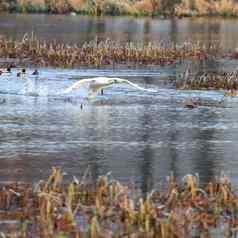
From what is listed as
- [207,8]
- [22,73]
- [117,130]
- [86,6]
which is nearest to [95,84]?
[117,130]

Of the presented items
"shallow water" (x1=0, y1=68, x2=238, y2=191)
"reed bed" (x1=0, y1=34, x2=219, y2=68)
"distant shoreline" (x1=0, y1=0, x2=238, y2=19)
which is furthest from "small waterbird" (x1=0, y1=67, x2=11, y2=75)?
"distant shoreline" (x1=0, y1=0, x2=238, y2=19)

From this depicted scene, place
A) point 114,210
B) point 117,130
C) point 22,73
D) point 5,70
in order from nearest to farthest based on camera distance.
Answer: point 114,210 → point 117,130 → point 22,73 → point 5,70

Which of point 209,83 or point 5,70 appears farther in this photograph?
point 5,70

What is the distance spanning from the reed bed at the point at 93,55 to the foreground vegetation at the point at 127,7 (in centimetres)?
3270

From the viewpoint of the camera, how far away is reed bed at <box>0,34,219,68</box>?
29469mm

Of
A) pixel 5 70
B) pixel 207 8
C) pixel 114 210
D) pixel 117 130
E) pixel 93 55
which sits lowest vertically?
pixel 207 8

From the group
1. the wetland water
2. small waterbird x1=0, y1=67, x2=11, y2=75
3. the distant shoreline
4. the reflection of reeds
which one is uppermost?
the reflection of reeds

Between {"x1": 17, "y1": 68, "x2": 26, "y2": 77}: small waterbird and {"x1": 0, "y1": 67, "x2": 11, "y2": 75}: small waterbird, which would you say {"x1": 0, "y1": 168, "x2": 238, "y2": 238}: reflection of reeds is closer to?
{"x1": 17, "y1": 68, "x2": 26, "y2": 77}: small waterbird

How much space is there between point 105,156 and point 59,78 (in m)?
11.4

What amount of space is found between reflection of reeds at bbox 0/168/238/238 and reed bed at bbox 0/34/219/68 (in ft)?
58.3

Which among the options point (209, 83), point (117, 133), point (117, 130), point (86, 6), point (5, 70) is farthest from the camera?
point (86, 6)

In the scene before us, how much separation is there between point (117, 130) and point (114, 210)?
6488 millimetres

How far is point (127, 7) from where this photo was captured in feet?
216

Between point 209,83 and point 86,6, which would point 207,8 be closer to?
point 86,6
